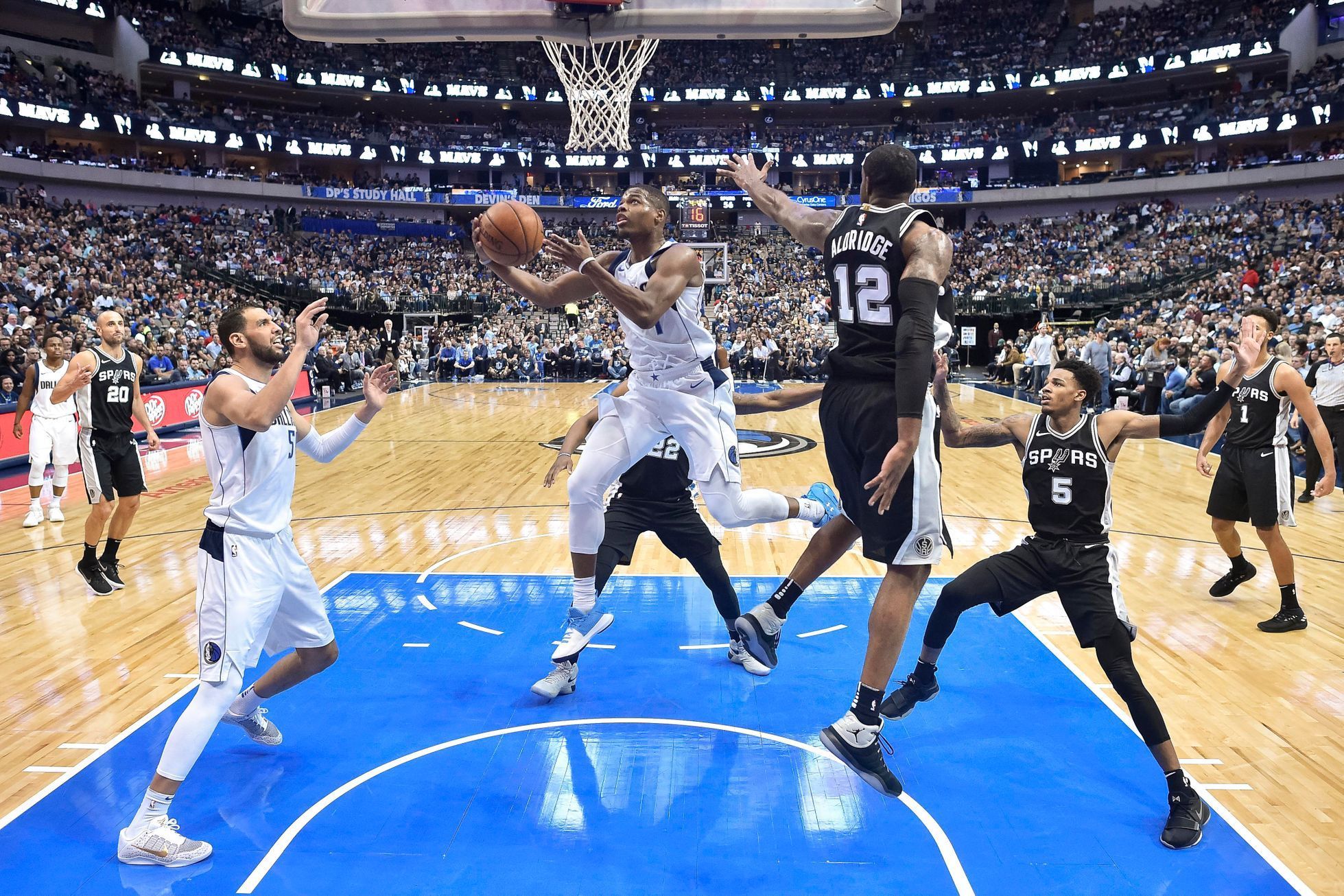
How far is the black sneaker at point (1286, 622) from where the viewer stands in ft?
20.0

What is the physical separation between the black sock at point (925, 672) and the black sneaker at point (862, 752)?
50cm

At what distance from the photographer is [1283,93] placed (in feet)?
123

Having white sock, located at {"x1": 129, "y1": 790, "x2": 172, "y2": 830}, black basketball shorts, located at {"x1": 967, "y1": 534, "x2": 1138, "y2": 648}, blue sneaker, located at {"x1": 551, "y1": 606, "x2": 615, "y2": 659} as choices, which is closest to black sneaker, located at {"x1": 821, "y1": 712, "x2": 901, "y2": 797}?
black basketball shorts, located at {"x1": 967, "y1": 534, "x2": 1138, "y2": 648}

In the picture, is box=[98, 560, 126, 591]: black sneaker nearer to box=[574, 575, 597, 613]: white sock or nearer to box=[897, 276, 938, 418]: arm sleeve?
box=[574, 575, 597, 613]: white sock

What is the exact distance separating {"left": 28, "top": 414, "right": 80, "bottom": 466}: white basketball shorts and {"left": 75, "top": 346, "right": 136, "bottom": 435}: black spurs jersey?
2.28 meters

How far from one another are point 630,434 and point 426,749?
6.02ft

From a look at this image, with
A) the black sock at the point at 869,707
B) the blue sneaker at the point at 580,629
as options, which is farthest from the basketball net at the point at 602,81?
the black sock at the point at 869,707

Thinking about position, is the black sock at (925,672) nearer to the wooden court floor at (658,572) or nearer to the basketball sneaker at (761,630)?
the basketball sneaker at (761,630)

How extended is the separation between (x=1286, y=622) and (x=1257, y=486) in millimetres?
911

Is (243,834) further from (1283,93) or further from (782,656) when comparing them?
(1283,93)

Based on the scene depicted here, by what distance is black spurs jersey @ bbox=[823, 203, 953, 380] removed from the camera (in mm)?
3604

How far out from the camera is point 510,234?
484cm

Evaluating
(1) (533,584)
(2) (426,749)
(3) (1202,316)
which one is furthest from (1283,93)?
(2) (426,749)

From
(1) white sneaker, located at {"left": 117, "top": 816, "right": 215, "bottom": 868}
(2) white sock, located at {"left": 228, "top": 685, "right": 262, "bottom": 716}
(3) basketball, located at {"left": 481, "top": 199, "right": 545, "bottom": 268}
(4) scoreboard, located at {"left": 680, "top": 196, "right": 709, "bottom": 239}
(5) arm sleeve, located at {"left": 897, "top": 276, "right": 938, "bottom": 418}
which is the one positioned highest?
(4) scoreboard, located at {"left": 680, "top": 196, "right": 709, "bottom": 239}
